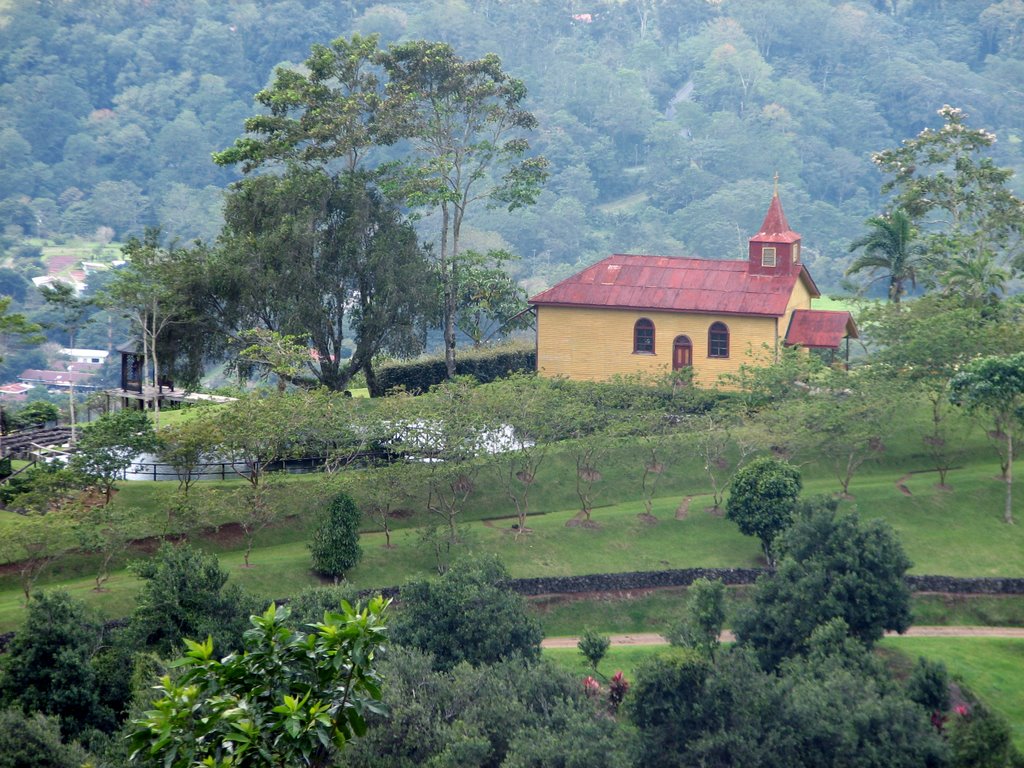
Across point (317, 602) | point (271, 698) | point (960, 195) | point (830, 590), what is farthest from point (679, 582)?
point (960, 195)

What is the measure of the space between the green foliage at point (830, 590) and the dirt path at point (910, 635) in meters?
2.28

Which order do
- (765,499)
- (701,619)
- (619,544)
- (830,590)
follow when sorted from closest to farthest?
(701,619) < (830,590) < (765,499) < (619,544)

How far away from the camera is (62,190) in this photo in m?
113

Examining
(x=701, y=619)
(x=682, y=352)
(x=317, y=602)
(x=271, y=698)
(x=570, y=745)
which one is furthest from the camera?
(x=682, y=352)

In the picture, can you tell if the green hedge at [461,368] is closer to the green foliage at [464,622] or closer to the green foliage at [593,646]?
the green foliage at [464,622]

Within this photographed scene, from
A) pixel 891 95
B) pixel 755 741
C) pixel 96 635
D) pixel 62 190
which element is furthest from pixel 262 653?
pixel 891 95

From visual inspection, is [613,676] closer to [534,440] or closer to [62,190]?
[534,440]

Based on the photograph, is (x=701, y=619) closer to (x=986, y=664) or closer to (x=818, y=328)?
(x=986, y=664)

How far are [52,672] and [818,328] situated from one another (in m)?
32.9

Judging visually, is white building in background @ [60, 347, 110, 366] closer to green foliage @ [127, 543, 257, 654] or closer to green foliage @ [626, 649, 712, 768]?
green foliage @ [127, 543, 257, 654]

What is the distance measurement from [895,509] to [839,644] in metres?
11.5

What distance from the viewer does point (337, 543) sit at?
38.0 m

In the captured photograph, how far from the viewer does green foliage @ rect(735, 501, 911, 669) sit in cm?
3366

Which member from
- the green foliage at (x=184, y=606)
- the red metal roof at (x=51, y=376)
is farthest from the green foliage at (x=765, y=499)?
the red metal roof at (x=51, y=376)
